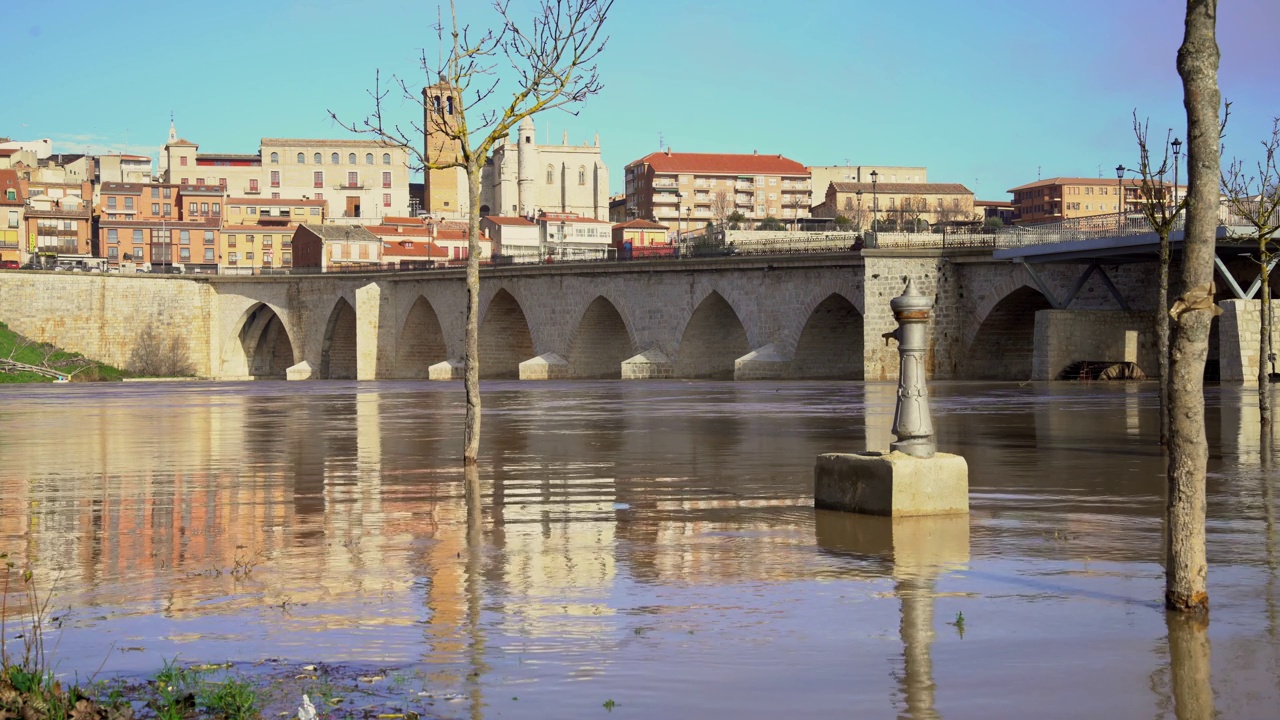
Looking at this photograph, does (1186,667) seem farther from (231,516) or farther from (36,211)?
(36,211)

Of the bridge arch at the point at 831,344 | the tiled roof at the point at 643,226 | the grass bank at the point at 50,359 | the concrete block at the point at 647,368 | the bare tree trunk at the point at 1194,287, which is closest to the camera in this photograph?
the bare tree trunk at the point at 1194,287

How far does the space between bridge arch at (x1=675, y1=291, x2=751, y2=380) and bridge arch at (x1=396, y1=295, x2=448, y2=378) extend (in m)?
20.3

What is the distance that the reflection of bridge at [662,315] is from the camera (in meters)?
46.4

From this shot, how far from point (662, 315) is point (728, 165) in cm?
8820

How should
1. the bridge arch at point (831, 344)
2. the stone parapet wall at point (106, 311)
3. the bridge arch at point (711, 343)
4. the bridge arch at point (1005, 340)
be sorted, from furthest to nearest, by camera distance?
1. the stone parapet wall at point (106, 311)
2. the bridge arch at point (711, 343)
3. the bridge arch at point (831, 344)
4. the bridge arch at point (1005, 340)

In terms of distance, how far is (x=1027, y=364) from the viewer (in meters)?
50.3

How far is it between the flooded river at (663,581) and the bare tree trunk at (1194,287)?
1.93 ft

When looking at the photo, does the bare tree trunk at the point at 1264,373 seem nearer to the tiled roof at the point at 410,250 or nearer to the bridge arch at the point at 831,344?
the bridge arch at the point at 831,344

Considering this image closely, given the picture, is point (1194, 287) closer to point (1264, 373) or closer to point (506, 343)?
point (1264, 373)

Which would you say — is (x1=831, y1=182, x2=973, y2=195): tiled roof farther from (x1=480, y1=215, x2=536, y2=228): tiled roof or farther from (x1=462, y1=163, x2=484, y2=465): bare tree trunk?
(x1=462, y1=163, x2=484, y2=465): bare tree trunk

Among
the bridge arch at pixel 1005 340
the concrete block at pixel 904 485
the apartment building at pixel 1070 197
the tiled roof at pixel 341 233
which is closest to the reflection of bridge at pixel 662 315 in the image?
the bridge arch at pixel 1005 340

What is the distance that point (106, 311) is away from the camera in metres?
80.8

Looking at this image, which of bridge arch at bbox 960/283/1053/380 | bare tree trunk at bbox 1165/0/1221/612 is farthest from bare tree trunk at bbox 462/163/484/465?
bridge arch at bbox 960/283/1053/380

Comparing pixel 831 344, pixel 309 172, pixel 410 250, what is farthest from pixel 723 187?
pixel 831 344
